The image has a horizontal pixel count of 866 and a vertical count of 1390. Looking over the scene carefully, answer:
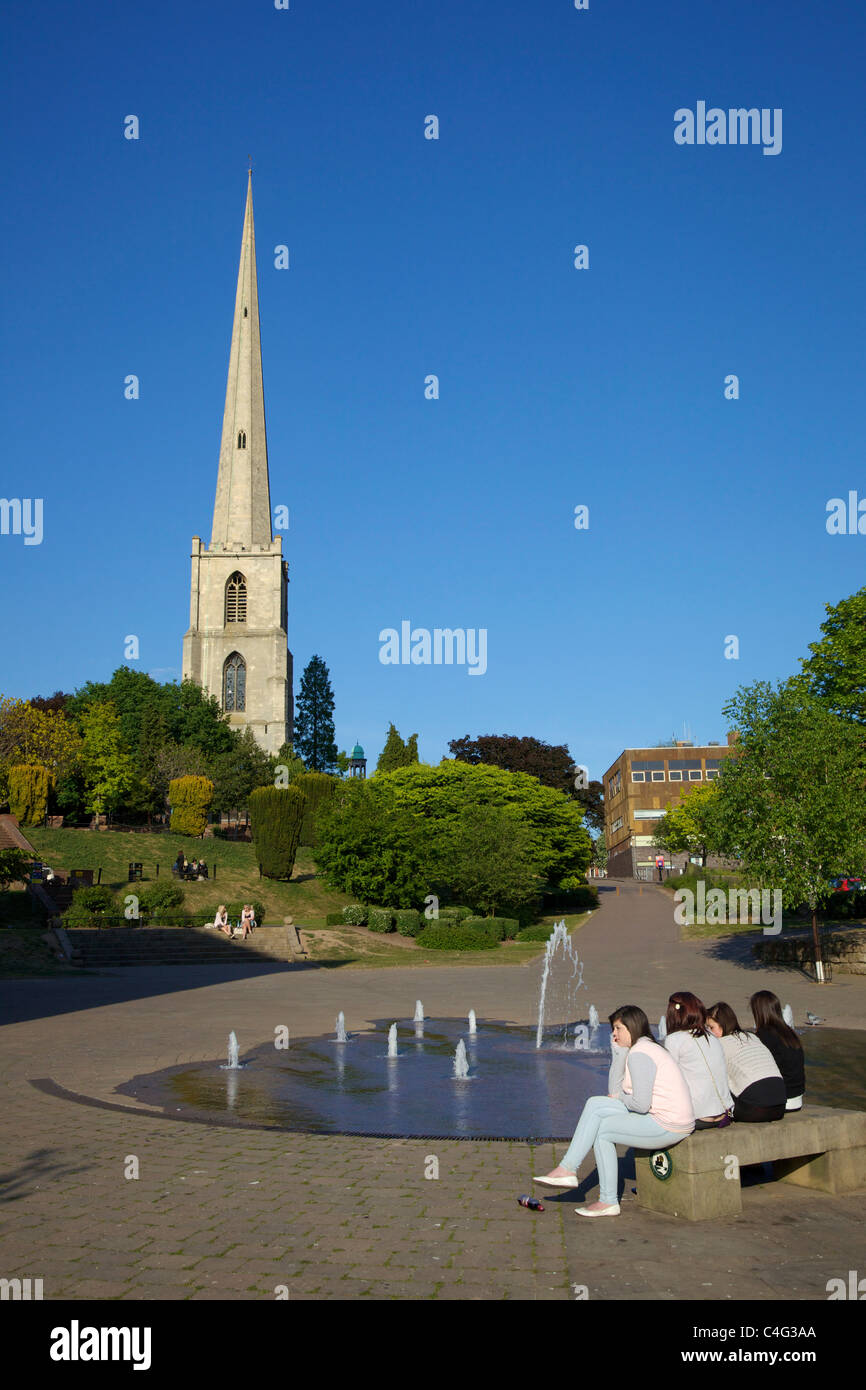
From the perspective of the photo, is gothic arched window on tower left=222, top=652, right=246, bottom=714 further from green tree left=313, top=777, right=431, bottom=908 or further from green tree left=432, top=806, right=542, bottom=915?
green tree left=313, top=777, right=431, bottom=908

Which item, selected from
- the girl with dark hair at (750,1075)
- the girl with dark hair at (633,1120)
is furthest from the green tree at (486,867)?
the girl with dark hair at (633,1120)

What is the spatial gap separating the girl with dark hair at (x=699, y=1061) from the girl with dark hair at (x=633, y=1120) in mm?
276

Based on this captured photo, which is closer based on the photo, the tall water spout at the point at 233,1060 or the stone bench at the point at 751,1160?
the stone bench at the point at 751,1160

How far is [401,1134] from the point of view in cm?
810

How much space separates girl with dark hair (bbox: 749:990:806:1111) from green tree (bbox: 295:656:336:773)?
302ft

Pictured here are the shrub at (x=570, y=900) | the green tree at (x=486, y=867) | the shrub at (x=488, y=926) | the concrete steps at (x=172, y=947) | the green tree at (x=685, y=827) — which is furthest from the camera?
the shrub at (x=570, y=900)

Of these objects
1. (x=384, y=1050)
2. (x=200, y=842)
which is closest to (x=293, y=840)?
(x=200, y=842)

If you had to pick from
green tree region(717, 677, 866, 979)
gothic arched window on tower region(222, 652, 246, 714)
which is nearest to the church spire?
gothic arched window on tower region(222, 652, 246, 714)

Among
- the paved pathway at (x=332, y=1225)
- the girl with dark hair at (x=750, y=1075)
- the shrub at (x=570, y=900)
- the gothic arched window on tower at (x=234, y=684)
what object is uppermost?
the gothic arched window on tower at (x=234, y=684)

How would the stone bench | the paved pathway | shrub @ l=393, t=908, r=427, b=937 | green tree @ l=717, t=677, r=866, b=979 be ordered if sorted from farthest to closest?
shrub @ l=393, t=908, r=427, b=937 < green tree @ l=717, t=677, r=866, b=979 < the stone bench < the paved pathway

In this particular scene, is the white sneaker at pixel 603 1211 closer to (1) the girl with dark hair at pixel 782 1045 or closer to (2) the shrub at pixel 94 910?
(1) the girl with dark hair at pixel 782 1045

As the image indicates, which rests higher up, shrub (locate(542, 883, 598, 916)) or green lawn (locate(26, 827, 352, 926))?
green lawn (locate(26, 827, 352, 926))

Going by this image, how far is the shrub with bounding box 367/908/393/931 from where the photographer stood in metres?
36.6

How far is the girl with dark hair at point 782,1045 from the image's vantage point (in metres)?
6.61
